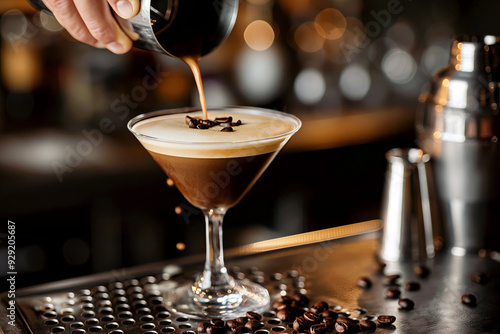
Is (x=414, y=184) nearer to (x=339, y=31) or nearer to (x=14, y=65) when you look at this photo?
(x=14, y=65)

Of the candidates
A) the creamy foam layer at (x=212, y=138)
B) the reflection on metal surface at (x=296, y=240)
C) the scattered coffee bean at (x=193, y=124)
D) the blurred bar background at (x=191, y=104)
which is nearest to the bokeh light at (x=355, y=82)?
the blurred bar background at (x=191, y=104)

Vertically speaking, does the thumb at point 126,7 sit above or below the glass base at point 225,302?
above

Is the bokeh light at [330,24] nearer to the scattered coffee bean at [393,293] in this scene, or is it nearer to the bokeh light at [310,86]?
the bokeh light at [310,86]

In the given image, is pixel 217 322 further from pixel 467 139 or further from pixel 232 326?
pixel 467 139

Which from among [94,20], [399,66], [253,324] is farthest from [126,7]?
[399,66]

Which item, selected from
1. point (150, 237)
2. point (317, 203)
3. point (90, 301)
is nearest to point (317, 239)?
point (90, 301)

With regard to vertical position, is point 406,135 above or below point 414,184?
below

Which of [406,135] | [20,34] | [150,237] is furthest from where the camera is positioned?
[406,135]
